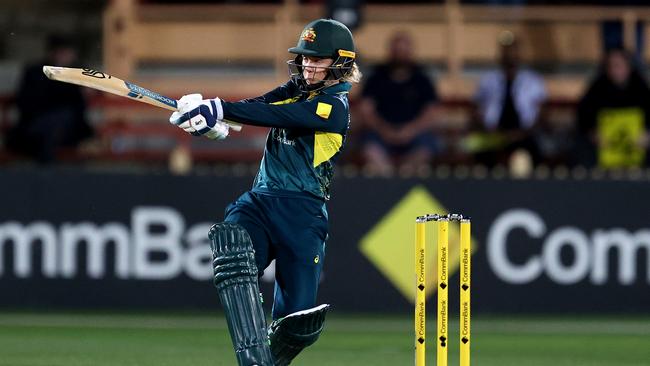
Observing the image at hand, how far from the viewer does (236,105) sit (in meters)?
6.56

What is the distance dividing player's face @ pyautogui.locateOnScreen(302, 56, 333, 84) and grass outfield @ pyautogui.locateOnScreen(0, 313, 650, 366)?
7.91 ft

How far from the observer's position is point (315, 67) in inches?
269

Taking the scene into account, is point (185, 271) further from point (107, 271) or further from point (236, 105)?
point (236, 105)

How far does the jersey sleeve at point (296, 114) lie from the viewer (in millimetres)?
6539

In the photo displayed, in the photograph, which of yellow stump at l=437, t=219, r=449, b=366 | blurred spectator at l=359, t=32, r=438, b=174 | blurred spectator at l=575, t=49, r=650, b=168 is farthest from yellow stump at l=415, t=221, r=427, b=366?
blurred spectator at l=575, t=49, r=650, b=168

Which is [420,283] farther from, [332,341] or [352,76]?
[332,341]

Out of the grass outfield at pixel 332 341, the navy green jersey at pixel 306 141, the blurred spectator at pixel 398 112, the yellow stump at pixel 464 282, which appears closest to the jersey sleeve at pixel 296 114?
the navy green jersey at pixel 306 141

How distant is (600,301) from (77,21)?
23.5 ft

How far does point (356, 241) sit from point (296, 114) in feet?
16.5

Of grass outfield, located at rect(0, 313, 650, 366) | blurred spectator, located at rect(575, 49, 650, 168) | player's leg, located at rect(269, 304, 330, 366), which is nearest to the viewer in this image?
player's leg, located at rect(269, 304, 330, 366)

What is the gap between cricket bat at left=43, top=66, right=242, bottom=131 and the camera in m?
6.42

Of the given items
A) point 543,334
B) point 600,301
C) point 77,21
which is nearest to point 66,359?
point 543,334

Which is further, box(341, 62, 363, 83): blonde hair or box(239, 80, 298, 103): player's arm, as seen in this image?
box(239, 80, 298, 103): player's arm

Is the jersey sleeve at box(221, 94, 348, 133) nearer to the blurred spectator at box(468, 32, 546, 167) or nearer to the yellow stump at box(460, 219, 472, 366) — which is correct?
the yellow stump at box(460, 219, 472, 366)
